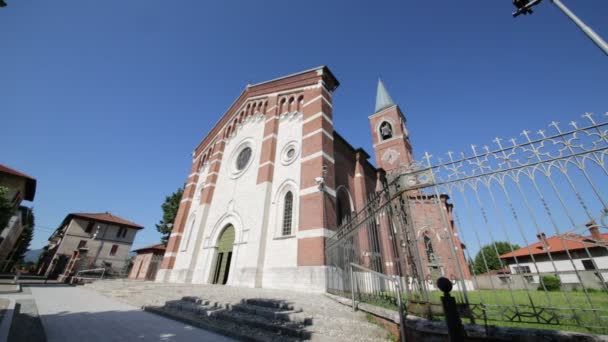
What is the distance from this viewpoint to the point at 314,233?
366 inches

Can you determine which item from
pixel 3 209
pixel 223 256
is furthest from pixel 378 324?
pixel 3 209

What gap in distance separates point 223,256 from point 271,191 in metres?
4.72

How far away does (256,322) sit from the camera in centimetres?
425

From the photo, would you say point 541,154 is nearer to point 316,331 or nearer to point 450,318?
point 450,318

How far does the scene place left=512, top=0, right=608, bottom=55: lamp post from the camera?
3.38 metres

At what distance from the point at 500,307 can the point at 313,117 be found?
1085cm

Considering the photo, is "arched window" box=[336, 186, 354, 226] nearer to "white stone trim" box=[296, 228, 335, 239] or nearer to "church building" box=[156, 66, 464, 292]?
"church building" box=[156, 66, 464, 292]

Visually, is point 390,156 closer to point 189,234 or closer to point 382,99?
point 382,99

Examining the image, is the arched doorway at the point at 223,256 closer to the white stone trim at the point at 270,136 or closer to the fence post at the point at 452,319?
the white stone trim at the point at 270,136

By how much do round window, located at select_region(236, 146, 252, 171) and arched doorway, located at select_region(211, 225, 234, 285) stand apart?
4.01 meters

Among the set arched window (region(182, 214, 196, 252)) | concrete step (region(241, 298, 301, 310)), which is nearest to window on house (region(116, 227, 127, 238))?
arched window (region(182, 214, 196, 252))

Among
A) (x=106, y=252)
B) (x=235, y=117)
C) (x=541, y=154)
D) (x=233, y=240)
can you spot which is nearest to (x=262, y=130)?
(x=235, y=117)

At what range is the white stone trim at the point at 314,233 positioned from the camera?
9.16m

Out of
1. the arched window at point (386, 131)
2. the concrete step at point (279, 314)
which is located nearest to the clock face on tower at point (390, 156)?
the arched window at point (386, 131)
